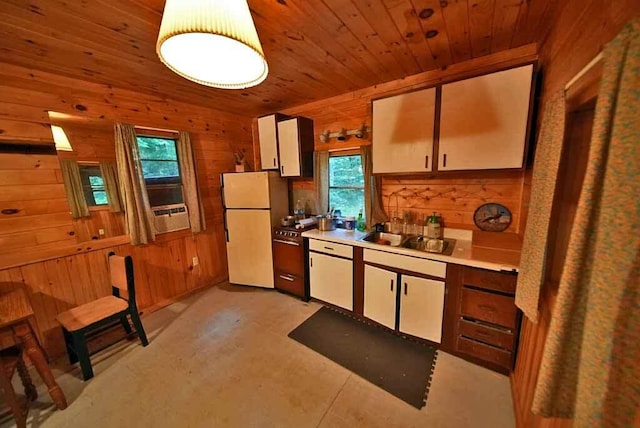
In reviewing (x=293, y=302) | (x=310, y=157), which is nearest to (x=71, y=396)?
(x=293, y=302)

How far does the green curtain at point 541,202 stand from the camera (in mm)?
995

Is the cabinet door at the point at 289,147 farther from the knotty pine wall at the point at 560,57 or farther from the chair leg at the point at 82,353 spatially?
the chair leg at the point at 82,353

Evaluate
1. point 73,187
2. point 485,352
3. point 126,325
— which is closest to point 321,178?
point 485,352

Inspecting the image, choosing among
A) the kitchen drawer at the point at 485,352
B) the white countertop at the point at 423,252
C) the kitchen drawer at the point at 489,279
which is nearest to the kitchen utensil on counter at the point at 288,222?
the white countertop at the point at 423,252

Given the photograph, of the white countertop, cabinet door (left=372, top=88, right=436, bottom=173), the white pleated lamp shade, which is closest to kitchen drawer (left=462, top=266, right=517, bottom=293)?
the white countertop

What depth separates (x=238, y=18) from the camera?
0.81 meters

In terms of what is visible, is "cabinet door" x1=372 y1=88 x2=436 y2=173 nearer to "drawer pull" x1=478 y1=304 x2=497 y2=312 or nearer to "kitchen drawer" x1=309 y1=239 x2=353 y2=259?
"kitchen drawer" x1=309 y1=239 x2=353 y2=259

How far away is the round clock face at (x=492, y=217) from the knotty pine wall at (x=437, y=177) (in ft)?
0.14

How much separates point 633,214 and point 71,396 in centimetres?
302

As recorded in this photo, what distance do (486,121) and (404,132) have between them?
599 mm

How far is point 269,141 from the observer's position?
9.98ft

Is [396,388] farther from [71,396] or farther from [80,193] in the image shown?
[80,193]

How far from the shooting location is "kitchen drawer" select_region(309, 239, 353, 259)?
2328 millimetres

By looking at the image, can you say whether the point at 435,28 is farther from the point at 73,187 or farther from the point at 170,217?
the point at 73,187
